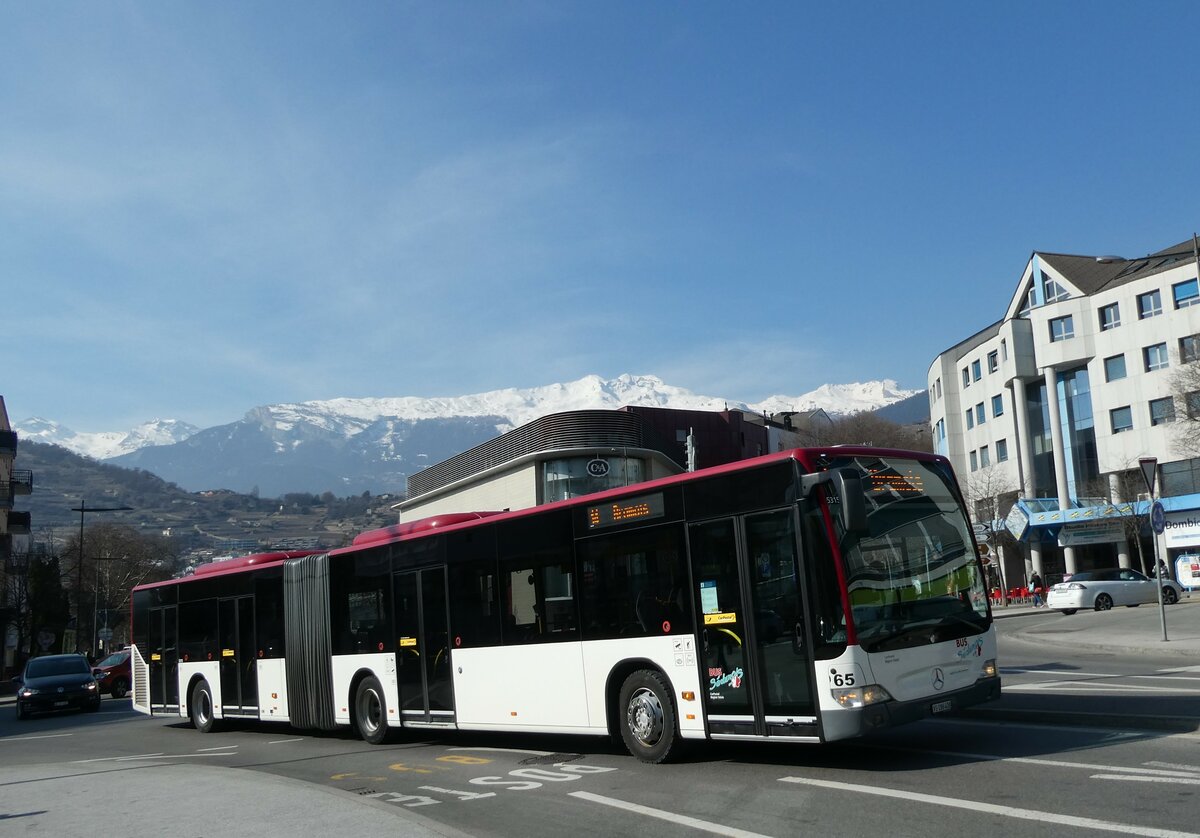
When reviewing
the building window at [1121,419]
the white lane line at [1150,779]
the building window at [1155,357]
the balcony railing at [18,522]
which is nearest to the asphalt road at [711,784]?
the white lane line at [1150,779]

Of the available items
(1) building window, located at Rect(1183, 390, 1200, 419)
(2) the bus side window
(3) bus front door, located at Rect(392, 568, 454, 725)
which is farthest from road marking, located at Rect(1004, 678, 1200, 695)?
(1) building window, located at Rect(1183, 390, 1200, 419)

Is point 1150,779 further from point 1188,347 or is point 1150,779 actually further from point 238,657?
point 1188,347

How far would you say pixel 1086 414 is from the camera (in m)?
62.7

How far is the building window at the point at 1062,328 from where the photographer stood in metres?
62.9

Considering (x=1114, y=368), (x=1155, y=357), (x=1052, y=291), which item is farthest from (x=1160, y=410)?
(x=1052, y=291)

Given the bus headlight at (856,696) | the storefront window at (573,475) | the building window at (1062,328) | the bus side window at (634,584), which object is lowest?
the bus headlight at (856,696)

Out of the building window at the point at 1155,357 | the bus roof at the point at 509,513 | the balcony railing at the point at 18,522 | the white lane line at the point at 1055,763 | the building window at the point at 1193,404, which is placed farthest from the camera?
the balcony railing at the point at 18,522

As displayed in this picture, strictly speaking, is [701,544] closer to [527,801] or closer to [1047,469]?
[527,801]

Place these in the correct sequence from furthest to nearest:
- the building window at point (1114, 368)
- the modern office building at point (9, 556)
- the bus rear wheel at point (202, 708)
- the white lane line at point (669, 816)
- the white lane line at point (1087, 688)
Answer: the building window at point (1114, 368)
the modern office building at point (9, 556)
the bus rear wheel at point (202, 708)
the white lane line at point (1087, 688)
the white lane line at point (669, 816)

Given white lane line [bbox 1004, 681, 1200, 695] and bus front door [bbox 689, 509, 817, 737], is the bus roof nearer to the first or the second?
bus front door [bbox 689, 509, 817, 737]

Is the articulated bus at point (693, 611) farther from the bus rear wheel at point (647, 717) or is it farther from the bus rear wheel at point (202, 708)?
the bus rear wheel at point (202, 708)

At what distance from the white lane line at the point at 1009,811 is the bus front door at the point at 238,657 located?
12410 mm

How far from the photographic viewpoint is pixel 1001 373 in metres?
69.2

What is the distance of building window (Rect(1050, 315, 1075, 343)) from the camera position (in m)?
62.9
